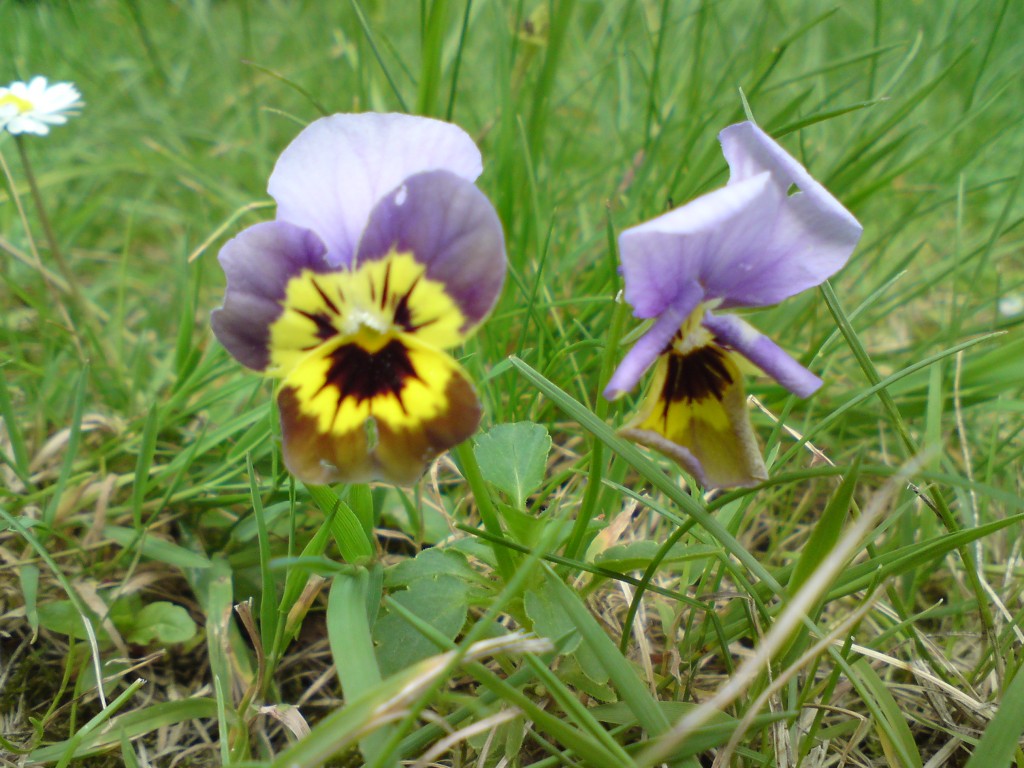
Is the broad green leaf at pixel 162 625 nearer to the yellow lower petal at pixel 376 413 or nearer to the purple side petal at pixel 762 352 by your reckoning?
the yellow lower petal at pixel 376 413

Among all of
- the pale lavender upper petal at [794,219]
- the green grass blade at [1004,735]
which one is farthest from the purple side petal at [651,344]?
the green grass blade at [1004,735]

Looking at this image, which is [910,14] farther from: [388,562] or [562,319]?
[388,562]

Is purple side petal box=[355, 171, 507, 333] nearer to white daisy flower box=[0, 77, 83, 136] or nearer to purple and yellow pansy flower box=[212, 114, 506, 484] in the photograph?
purple and yellow pansy flower box=[212, 114, 506, 484]

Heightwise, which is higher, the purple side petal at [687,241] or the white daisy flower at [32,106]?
the white daisy flower at [32,106]

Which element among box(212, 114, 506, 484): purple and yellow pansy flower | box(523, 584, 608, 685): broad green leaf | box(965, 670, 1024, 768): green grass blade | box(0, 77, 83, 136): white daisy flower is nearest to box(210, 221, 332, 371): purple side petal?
box(212, 114, 506, 484): purple and yellow pansy flower

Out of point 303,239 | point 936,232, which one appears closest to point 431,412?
point 303,239

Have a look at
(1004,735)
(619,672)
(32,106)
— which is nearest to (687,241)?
(619,672)

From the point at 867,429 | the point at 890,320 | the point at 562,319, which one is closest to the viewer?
the point at 867,429

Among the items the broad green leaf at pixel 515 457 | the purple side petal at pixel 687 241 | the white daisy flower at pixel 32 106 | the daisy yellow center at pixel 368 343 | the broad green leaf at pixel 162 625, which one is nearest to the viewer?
the purple side petal at pixel 687 241
